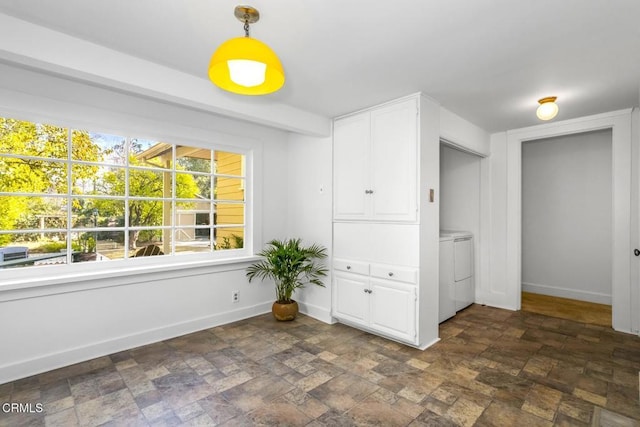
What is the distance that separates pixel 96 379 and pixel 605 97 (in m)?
5.05

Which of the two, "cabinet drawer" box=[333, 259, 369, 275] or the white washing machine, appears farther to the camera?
the white washing machine

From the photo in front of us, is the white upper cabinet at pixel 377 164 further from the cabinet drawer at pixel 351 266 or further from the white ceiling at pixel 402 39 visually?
the cabinet drawer at pixel 351 266

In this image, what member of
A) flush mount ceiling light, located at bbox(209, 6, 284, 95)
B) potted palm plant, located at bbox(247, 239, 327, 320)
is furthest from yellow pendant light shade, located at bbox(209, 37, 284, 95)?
potted palm plant, located at bbox(247, 239, 327, 320)

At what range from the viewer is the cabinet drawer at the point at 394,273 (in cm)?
300

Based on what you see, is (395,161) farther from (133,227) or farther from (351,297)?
(133,227)

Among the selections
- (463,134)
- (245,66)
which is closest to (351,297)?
(463,134)

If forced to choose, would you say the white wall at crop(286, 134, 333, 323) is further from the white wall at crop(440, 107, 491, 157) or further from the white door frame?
the white door frame

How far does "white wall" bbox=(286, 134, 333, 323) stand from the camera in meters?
3.79

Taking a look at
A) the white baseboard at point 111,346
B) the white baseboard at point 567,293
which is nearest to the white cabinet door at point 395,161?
the white baseboard at point 111,346

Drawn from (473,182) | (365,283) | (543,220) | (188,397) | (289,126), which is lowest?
(188,397)

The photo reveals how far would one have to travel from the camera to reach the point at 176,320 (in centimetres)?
324

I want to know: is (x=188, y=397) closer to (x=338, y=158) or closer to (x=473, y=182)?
(x=338, y=158)

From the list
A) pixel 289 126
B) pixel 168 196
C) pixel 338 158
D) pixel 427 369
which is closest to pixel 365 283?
pixel 427 369

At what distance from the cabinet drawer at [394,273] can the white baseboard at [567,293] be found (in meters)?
3.26
